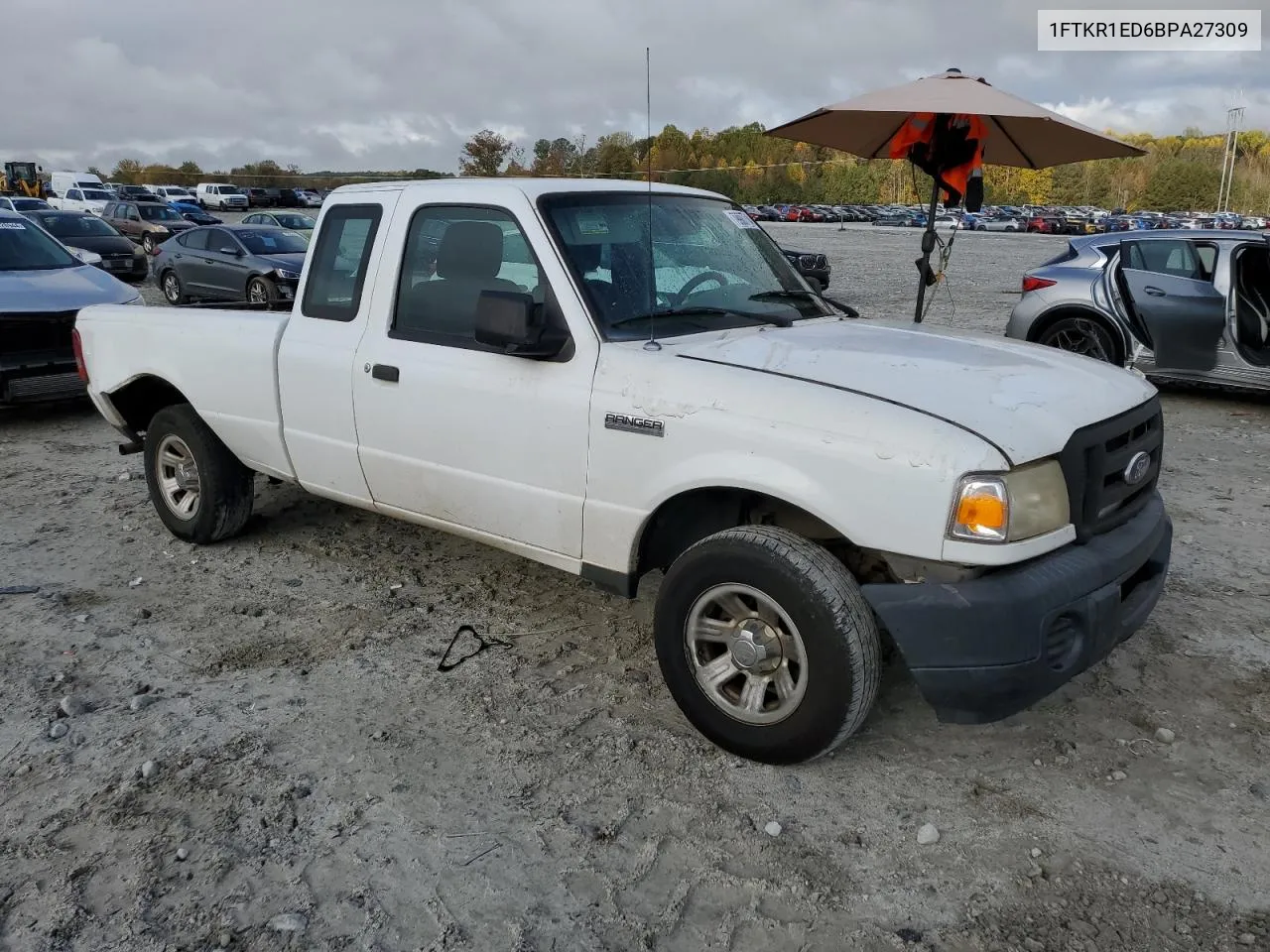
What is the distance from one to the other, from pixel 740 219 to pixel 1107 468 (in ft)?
6.71

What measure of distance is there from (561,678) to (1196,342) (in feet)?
23.2

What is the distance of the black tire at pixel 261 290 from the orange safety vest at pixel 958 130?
33.9ft

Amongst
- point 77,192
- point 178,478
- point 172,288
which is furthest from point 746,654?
point 77,192

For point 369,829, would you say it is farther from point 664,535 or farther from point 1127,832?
point 1127,832

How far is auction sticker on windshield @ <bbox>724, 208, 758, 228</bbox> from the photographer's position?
14.7 ft

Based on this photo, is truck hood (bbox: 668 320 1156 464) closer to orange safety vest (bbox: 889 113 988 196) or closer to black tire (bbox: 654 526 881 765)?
black tire (bbox: 654 526 881 765)

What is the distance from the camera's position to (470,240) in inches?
156

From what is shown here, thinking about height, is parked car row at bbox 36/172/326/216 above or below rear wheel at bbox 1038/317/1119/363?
above

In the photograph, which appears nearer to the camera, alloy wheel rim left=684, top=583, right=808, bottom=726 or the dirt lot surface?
the dirt lot surface

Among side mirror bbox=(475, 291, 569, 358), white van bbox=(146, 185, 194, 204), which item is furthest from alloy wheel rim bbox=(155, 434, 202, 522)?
white van bbox=(146, 185, 194, 204)

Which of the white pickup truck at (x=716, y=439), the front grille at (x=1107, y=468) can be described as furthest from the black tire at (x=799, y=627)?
the front grille at (x=1107, y=468)

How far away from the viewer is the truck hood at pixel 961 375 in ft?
9.65

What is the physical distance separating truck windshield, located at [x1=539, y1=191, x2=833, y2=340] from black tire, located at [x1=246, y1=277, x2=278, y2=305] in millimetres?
11691

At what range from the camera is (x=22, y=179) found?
5031cm
